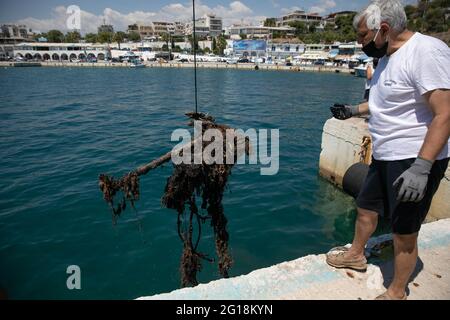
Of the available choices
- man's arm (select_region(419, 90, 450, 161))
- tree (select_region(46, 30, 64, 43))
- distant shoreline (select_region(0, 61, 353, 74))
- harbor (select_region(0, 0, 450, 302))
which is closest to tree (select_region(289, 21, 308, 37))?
distant shoreline (select_region(0, 61, 353, 74))

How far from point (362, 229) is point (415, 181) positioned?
127cm

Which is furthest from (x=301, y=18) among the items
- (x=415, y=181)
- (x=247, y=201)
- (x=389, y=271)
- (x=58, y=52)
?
(x=415, y=181)

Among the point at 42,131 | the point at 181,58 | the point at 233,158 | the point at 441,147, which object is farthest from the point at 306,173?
the point at 181,58

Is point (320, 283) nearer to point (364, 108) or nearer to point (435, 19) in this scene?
point (364, 108)

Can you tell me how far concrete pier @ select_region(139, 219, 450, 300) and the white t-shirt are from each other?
151 cm

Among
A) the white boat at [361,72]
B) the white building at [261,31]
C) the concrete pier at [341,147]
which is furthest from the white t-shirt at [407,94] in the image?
the white building at [261,31]

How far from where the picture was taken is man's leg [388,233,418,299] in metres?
2.87

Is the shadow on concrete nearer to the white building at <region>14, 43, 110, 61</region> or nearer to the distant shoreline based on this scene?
Result: the distant shoreline

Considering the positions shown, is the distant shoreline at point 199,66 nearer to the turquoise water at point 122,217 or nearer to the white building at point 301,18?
the turquoise water at point 122,217

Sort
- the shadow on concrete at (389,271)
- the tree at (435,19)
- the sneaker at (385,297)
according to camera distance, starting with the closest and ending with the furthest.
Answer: the sneaker at (385,297) < the shadow on concrete at (389,271) < the tree at (435,19)

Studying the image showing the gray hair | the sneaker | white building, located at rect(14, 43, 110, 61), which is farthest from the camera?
white building, located at rect(14, 43, 110, 61)

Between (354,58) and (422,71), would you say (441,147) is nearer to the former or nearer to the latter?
(422,71)

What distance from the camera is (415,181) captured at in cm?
250

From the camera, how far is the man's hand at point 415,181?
2.50 m
